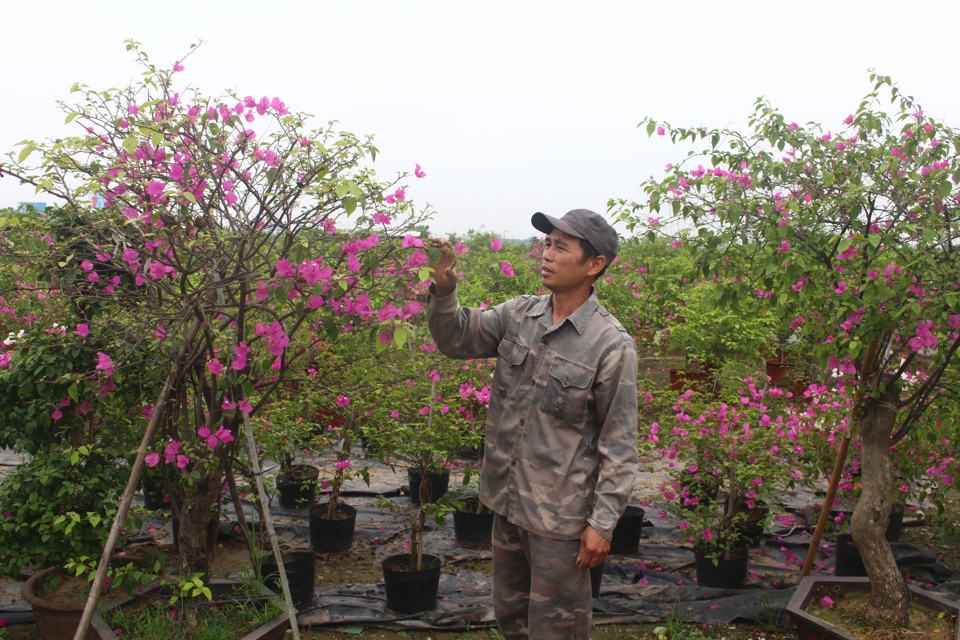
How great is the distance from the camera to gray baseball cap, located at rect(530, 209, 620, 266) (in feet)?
7.52

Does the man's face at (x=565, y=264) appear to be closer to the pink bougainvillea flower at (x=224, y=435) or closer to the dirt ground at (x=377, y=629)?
the pink bougainvillea flower at (x=224, y=435)

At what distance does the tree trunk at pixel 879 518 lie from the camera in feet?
10.0

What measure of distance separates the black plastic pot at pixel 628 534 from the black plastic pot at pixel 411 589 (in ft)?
4.18

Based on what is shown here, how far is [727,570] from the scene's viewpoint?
3.86 metres

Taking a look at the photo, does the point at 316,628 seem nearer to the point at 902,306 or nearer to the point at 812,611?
the point at 812,611

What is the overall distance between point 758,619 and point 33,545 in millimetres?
3156

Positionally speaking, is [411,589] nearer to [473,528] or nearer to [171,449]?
[473,528]

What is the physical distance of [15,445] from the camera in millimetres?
3072

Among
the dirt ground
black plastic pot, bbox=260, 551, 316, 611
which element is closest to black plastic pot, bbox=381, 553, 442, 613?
the dirt ground

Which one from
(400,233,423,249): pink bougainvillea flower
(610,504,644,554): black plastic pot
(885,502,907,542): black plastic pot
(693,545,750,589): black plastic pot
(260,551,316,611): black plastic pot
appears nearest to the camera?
(400,233,423,249): pink bougainvillea flower

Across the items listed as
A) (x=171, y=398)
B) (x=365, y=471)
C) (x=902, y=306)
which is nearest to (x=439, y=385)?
(x=365, y=471)

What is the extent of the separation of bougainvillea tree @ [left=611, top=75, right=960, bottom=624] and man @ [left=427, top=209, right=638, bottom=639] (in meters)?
0.93

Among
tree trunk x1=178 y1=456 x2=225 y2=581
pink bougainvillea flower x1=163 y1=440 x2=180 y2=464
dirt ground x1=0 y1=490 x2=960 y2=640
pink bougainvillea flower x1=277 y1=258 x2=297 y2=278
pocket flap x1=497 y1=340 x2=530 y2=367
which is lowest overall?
dirt ground x1=0 y1=490 x2=960 y2=640

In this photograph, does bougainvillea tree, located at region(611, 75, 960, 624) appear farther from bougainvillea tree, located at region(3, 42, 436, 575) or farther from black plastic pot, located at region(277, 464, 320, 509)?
black plastic pot, located at region(277, 464, 320, 509)
